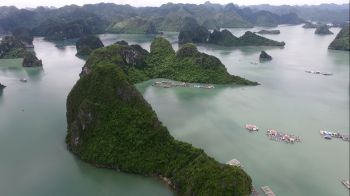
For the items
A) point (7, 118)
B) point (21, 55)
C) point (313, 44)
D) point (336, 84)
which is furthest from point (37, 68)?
point (313, 44)

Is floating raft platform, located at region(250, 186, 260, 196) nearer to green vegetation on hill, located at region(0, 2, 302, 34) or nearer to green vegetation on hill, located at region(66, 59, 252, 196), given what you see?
green vegetation on hill, located at region(66, 59, 252, 196)

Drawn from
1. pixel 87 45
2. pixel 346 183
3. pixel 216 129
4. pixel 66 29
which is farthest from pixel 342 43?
pixel 66 29

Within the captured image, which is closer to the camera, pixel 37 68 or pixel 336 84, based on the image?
pixel 336 84

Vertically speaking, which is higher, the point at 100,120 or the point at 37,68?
the point at 100,120

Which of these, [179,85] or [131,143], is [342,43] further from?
[131,143]

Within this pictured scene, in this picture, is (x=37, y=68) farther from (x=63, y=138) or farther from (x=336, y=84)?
(x=336, y=84)

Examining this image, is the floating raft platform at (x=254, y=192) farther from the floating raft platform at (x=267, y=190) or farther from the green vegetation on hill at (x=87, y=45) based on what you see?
the green vegetation on hill at (x=87, y=45)
